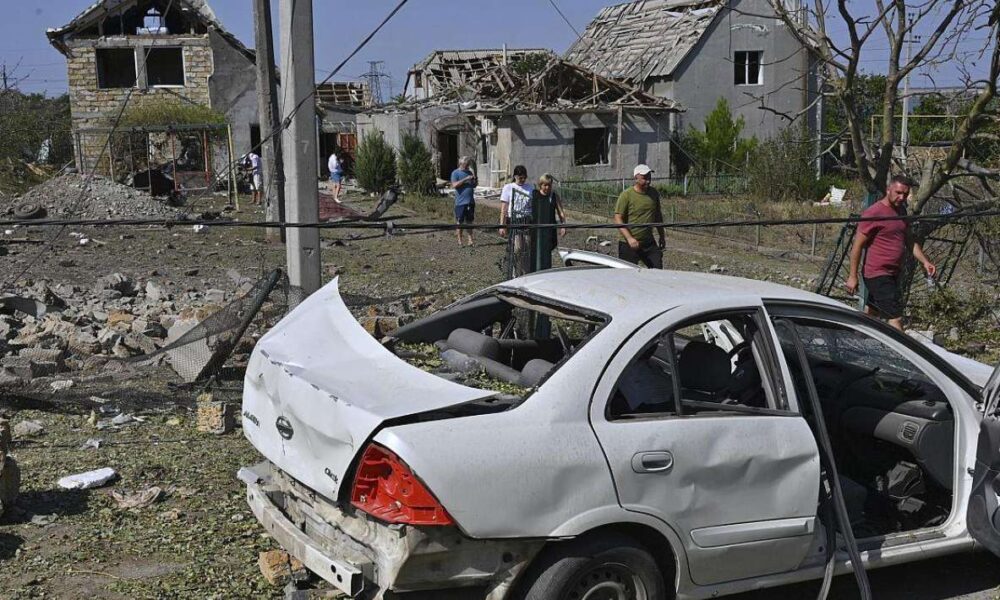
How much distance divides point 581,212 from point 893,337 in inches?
825

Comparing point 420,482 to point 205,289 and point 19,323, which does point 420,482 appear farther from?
point 205,289

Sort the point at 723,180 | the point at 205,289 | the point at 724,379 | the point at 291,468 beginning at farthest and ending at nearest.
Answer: the point at 723,180
the point at 205,289
the point at 724,379
the point at 291,468

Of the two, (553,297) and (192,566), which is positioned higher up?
(553,297)

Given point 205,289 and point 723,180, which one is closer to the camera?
point 205,289

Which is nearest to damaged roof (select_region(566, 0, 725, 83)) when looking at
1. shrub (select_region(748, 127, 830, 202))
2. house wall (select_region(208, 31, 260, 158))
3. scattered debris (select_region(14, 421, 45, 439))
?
shrub (select_region(748, 127, 830, 202))

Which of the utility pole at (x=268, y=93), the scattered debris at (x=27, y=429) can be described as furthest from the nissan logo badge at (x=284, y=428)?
the utility pole at (x=268, y=93)

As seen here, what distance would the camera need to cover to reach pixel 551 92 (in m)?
34.5

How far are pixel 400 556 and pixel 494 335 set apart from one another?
1.98 meters

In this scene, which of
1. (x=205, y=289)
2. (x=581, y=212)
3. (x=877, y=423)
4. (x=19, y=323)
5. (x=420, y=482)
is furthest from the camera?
(x=581, y=212)

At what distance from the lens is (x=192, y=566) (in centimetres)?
483

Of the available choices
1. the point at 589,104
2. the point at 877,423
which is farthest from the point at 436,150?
the point at 877,423

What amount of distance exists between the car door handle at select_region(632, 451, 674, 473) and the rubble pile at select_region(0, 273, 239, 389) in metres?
4.97

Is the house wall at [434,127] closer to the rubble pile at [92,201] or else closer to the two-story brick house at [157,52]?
the two-story brick house at [157,52]

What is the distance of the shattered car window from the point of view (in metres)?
4.54
